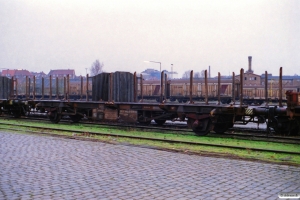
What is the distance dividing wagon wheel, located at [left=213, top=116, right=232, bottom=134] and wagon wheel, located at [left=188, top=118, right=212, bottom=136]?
0.44 metres

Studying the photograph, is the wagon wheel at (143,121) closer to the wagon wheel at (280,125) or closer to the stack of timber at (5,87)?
the wagon wheel at (280,125)

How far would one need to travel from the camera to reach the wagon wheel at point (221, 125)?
15453mm

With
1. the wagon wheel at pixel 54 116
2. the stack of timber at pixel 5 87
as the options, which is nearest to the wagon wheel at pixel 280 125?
the wagon wheel at pixel 54 116

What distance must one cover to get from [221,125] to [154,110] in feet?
10.9

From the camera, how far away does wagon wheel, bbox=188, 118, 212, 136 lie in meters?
15.6

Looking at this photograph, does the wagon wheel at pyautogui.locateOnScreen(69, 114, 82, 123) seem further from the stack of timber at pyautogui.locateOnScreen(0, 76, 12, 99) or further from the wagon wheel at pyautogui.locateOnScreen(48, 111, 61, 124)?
the stack of timber at pyautogui.locateOnScreen(0, 76, 12, 99)

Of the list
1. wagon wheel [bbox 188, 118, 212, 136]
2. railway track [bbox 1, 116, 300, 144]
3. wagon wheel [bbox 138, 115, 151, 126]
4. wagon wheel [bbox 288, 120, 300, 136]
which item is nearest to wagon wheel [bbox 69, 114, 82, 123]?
railway track [bbox 1, 116, 300, 144]

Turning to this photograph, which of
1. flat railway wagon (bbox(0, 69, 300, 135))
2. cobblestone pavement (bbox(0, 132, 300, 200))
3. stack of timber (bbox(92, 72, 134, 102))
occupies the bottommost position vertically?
cobblestone pavement (bbox(0, 132, 300, 200))

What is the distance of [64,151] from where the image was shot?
35.3ft

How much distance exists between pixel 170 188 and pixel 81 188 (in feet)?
5.31

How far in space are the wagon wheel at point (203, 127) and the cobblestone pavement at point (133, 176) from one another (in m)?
5.11

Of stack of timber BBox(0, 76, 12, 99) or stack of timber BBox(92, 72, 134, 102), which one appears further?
stack of timber BBox(0, 76, 12, 99)

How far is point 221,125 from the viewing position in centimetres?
1608

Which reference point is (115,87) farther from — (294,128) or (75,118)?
(294,128)
